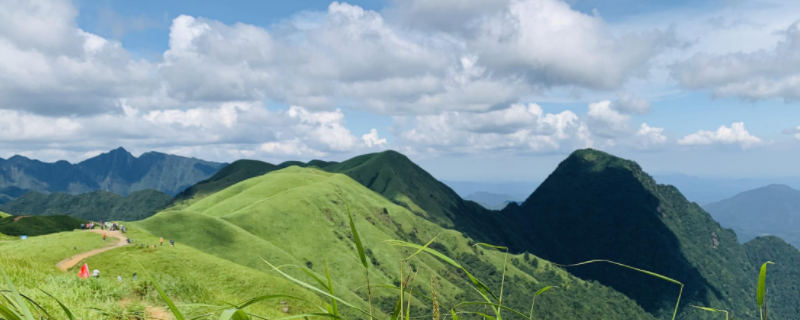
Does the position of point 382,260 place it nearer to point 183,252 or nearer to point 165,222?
point 165,222

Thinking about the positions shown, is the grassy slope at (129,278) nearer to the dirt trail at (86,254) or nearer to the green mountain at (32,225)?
the dirt trail at (86,254)

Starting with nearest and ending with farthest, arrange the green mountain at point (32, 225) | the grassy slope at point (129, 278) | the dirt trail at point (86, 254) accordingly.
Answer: the grassy slope at point (129, 278) → the dirt trail at point (86, 254) → the green mountain at point (32, 225)

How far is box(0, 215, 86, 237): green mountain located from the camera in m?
106

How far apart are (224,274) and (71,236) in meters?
32.5

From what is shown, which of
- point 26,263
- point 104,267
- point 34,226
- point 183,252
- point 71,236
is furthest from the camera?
point 34,226

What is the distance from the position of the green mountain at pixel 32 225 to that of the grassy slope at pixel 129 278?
38533mm

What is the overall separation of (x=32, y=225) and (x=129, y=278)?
409 ft

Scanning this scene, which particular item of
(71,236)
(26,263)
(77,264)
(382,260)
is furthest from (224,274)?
(382,260)

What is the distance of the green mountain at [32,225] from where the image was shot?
105750mm

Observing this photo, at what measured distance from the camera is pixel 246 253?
134125 mm

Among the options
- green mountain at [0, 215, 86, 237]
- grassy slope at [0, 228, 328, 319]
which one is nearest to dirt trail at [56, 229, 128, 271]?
grassy slope at [0, 228, 328, 319]

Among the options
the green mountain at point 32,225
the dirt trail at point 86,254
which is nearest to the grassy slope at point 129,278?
the dirt trail at point 86,254

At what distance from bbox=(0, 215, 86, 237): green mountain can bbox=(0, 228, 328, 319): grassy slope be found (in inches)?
1517

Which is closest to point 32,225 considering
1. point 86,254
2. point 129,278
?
point 86,254
